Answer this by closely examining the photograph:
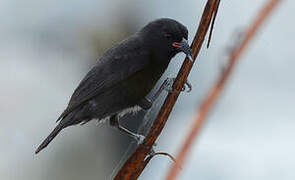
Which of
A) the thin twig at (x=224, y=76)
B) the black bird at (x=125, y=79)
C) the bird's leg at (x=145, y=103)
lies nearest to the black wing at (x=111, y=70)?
the black bird at (x=125, y=79)

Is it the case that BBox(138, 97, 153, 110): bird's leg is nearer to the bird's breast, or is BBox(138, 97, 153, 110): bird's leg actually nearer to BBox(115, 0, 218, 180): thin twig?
the bird's breast

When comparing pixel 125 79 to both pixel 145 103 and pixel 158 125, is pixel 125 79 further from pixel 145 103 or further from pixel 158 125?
pixel 158 125

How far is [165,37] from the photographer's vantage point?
332 cm

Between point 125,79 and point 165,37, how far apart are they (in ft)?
1.15

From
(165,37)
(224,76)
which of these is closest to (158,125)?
(224,76)

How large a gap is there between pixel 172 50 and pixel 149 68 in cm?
19

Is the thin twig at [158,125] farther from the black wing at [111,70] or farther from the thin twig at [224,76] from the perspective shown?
the black wing at [111,70]

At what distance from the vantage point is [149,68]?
11.2 feet

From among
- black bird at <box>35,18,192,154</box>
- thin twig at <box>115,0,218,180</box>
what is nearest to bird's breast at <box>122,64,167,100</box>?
black bird at <box>35,18,192,154</box>

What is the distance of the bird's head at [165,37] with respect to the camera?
3.16m

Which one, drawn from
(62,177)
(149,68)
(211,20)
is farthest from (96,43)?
(211,20)

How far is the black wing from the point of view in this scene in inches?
130

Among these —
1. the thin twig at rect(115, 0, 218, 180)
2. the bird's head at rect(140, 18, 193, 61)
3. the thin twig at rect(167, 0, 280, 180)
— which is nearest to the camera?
the thin twig at rect(167, 0, 280, 180)

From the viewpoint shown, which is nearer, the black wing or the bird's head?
the bird's head
